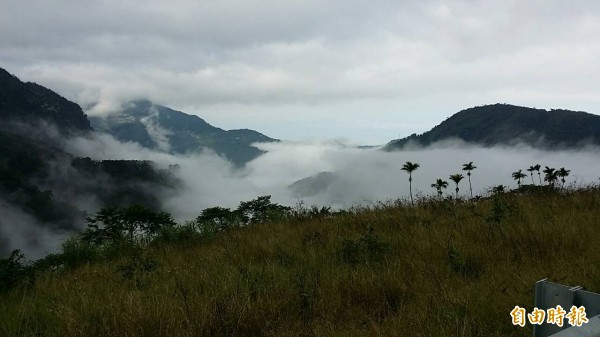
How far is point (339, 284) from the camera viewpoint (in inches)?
176

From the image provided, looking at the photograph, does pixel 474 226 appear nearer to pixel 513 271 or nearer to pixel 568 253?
pixel 568 253

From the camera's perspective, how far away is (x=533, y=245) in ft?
17.1

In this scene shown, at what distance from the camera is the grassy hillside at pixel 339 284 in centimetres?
356

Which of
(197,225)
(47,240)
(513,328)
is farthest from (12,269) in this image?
(47,240)

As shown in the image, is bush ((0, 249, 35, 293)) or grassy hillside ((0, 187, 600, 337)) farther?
bush ((0, 249, 35, 293))

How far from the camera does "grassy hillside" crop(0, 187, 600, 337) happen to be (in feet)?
11.7

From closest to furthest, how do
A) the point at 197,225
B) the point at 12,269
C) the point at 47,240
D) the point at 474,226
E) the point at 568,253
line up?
the point at 568,253 → the point at 12,269 → the point at 474,226 → the point at 197,225 → the point at 47,240

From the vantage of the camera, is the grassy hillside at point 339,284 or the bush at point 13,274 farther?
the bush at point 13,274

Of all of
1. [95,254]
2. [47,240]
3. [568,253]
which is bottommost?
[47,240]

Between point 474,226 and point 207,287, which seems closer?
point 207,287

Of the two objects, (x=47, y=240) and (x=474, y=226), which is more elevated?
(x=474, y=226)

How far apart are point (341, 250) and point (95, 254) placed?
206 inches

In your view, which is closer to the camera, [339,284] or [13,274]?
[339,284]

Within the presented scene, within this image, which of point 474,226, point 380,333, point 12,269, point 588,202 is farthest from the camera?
point 588,202
